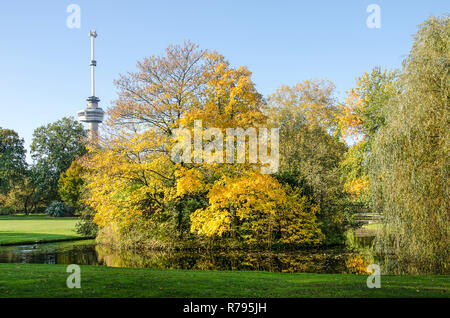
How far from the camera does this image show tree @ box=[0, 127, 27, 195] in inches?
2296

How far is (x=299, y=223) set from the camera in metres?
21.8

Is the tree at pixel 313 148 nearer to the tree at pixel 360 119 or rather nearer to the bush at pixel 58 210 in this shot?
the tree at pixel 360 119

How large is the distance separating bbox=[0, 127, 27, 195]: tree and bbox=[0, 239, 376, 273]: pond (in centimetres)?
4046

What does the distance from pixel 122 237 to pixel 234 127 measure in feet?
35.4

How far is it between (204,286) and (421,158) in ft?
24.5

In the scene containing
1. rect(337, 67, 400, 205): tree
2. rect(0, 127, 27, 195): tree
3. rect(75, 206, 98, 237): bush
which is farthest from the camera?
rect(0, 127, 27, 195): tree

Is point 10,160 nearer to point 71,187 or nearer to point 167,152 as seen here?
point 71,187

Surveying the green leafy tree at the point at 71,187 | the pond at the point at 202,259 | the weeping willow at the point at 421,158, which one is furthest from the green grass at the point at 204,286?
the green leafy tree at the point at 71,187

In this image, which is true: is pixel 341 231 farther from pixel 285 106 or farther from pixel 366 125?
pixel 285 106

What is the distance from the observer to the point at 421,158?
1180 centimetres

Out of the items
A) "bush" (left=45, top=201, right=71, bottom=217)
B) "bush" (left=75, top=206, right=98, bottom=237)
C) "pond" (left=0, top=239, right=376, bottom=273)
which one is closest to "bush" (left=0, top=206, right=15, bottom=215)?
"bush" (left=45, top=201, right=71, bottom=217)

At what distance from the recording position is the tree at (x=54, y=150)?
62.0 meters

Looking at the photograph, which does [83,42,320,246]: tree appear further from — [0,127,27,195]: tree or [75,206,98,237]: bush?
[0,127,27,195]: tree

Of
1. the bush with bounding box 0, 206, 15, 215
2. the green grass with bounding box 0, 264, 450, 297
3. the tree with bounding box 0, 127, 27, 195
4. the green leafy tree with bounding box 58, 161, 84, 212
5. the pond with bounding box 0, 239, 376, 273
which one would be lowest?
the bush with bounding box 0, 206, 15, 215
